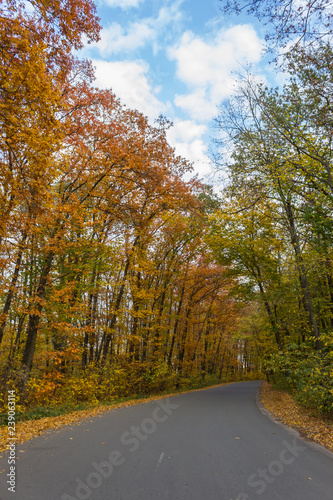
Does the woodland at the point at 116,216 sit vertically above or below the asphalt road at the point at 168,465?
above

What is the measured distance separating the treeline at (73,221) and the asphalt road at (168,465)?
390 centimetres

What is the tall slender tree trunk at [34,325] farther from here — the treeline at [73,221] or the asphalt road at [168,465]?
the asphalt road at [168,465]

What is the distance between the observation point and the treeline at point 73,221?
5.44m

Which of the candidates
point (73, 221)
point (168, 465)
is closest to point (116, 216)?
point (73, 221)

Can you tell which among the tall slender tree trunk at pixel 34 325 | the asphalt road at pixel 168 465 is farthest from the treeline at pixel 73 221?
the asphalt road at pixel 168 465

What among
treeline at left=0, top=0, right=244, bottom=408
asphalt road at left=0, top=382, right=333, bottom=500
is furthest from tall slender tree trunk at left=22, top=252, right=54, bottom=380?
asphalt road at left=0, top=382, right=333, bottom=500

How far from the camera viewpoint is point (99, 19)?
5.75m

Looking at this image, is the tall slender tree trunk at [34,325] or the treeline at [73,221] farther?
the tall slender tree trunk at [34,325]

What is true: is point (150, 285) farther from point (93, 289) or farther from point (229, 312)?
point (229, 312)

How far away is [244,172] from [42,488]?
992 centimetres

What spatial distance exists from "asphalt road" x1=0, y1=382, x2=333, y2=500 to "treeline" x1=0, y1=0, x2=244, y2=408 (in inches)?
154

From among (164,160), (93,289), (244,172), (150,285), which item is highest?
(164,160)

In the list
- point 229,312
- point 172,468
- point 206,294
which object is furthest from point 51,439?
point 229,312

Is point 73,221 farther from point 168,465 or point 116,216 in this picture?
point 168,465
